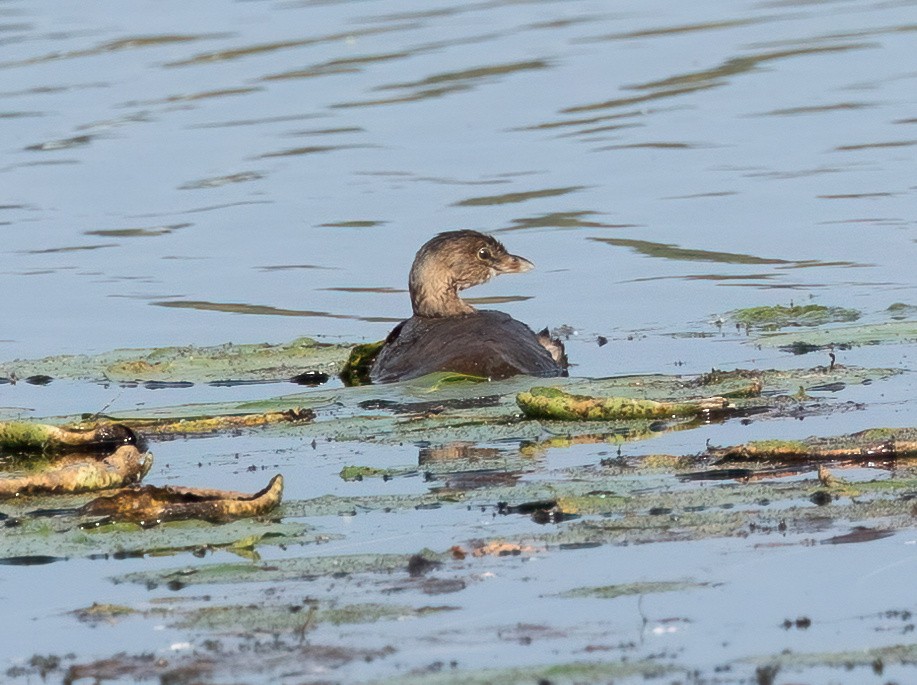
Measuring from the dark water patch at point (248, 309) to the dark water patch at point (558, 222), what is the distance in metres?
2.96

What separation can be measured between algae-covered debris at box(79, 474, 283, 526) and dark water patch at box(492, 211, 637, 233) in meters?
10.2

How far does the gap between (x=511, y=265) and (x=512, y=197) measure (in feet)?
17.6

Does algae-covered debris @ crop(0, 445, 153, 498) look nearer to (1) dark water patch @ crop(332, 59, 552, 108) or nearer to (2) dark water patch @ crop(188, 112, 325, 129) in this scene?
(2) dark water patch @ crop(188, 112, 325, 129)

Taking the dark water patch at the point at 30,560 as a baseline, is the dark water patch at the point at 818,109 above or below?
above

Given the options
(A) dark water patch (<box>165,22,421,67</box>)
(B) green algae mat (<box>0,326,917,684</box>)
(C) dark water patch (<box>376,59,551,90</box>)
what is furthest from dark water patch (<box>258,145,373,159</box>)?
(B) green algae mat (<box>0,326,917,684</box>)

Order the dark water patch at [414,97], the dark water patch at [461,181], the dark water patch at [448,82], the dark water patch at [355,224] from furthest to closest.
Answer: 1. the dark water patch at [448,82]
2. the dark water patch at [414,97]
3. the dark water patch at [461,181]
4. the dark water patch at [355,224]

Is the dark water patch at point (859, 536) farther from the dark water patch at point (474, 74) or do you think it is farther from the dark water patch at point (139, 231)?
the dark water patch at point (474, 74)

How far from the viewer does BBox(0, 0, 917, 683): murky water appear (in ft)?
21.5

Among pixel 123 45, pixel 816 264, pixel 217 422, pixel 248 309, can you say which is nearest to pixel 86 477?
pixel 217 422

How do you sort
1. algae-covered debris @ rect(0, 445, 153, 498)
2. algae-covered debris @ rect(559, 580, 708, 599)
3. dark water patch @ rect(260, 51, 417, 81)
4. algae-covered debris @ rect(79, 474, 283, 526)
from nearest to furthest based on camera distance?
1. algae-covered debris @ rect(559, 580, 708, 599)
2. algae-covered debris @ rect(79, 474, 283, 526)
3. algae-covered debris @ rect(0, 445, 153, 498)
4. dark water patch @ rect(260, 51, 417, 81)

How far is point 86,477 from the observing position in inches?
320

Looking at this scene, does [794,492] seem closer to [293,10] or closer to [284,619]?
[284,619]

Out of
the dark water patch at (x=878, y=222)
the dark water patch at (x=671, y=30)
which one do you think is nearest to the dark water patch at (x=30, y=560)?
the dark water patch at (x=878, y=222)

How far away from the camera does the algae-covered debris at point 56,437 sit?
9062 mm
